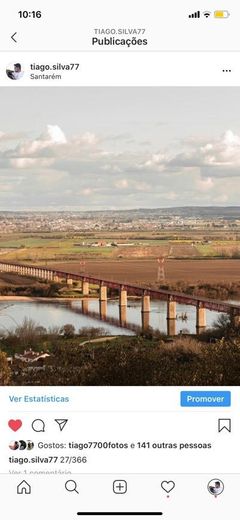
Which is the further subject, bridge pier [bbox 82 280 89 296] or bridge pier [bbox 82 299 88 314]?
bridge pier [bbox 82 280 89 296]
